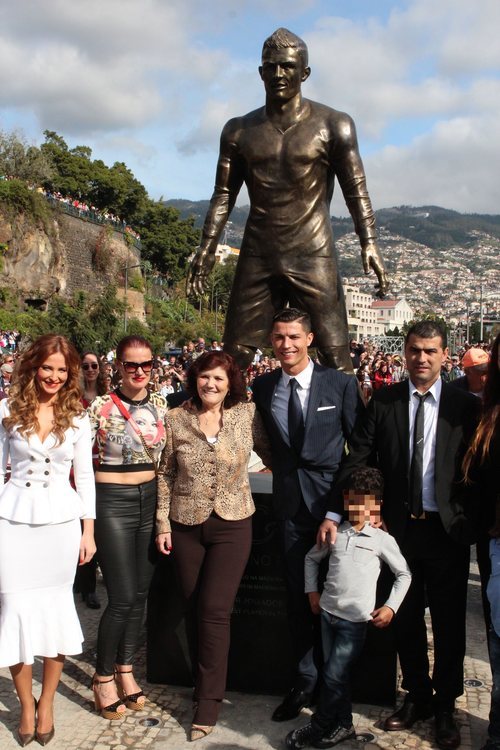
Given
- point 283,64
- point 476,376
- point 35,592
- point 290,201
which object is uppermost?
point 283,64

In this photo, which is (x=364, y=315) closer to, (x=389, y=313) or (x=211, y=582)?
(x=389, y=313)

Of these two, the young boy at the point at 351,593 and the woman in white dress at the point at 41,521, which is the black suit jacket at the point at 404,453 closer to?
the young boy at the point at 351,593

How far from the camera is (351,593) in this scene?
10.9 ft

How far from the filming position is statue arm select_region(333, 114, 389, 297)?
5039 mm

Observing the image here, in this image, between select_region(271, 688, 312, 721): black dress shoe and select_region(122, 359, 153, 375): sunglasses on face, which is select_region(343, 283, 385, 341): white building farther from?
select_region(271, 688, 312, 721): black dress shoe

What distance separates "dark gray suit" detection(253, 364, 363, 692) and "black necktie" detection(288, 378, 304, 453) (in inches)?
1.1

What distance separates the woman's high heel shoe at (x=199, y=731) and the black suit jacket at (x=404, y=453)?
1250 mm

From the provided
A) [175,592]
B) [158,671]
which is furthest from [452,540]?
[158,671]

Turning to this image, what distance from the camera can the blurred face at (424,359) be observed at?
3.40m

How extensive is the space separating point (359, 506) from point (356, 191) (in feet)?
8.83

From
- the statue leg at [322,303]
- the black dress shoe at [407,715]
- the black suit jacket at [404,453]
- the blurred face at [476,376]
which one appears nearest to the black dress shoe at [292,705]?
the black dress shoe at [407,715]

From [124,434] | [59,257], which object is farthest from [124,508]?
[59,257]

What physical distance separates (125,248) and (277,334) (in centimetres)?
4228

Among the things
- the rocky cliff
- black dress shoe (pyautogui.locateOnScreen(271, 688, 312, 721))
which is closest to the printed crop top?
black dress shoe (pyautogui.locateOnScreen(271, 688, 312, 721))
